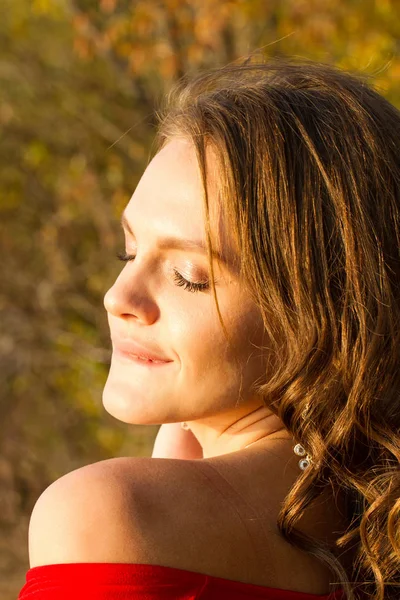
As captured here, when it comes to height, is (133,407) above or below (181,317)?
below

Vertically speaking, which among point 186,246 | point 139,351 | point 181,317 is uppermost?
point 186,246

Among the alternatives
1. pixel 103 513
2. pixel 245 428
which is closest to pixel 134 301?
pixel 245 428

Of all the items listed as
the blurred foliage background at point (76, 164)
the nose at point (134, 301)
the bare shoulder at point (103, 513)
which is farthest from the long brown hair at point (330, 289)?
the blurred foliage background at point (76, 164)

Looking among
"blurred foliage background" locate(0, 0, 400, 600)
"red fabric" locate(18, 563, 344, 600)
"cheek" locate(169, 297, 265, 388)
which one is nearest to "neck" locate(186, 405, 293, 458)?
"cheek" locate(169, 297, 265, 388)

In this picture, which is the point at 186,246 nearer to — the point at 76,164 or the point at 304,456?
the point at 304,456

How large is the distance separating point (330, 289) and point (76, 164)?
19.5 feet

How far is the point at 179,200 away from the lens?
1.83m

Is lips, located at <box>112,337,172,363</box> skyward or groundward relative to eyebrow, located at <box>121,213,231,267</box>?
groundward

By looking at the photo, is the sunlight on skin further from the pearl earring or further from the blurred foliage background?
the blurred foliage background

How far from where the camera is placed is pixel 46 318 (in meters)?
7.80

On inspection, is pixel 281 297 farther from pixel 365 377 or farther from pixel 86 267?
pixel 86 267

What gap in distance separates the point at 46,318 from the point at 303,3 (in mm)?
3519

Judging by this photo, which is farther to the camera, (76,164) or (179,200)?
(76,164)

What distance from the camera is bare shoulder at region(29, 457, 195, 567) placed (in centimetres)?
147
